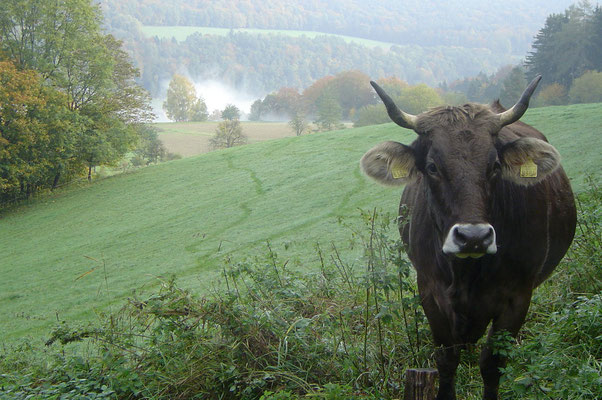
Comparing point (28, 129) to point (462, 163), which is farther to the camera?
point (28, 129)

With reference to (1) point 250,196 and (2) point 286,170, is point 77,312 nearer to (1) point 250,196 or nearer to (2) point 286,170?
(1) point 250,196

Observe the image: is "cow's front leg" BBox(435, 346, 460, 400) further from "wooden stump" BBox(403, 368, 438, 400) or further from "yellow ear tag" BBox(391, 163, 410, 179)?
"yellow ear tag" BBox(391, 163, 410, 179)

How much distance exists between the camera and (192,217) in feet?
79.9

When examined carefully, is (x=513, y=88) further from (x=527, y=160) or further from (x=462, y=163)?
(x=462, y=163)

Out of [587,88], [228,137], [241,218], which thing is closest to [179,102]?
[228,137]

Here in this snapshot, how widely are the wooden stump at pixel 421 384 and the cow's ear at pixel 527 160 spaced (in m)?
1.50

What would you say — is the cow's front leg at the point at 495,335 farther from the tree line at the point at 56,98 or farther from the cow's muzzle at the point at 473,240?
the tree line at the point at 56,98

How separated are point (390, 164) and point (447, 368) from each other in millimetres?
1600

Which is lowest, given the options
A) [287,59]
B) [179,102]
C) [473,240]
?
[473,240]

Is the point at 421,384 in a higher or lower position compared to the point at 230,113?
lower

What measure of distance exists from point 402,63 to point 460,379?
14588 cm

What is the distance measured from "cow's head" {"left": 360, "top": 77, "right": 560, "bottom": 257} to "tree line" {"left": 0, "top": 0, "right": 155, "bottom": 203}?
29.6 m

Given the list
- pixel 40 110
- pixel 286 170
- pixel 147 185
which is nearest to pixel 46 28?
pixel 40 110

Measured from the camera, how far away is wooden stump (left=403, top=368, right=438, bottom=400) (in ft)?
12.1
